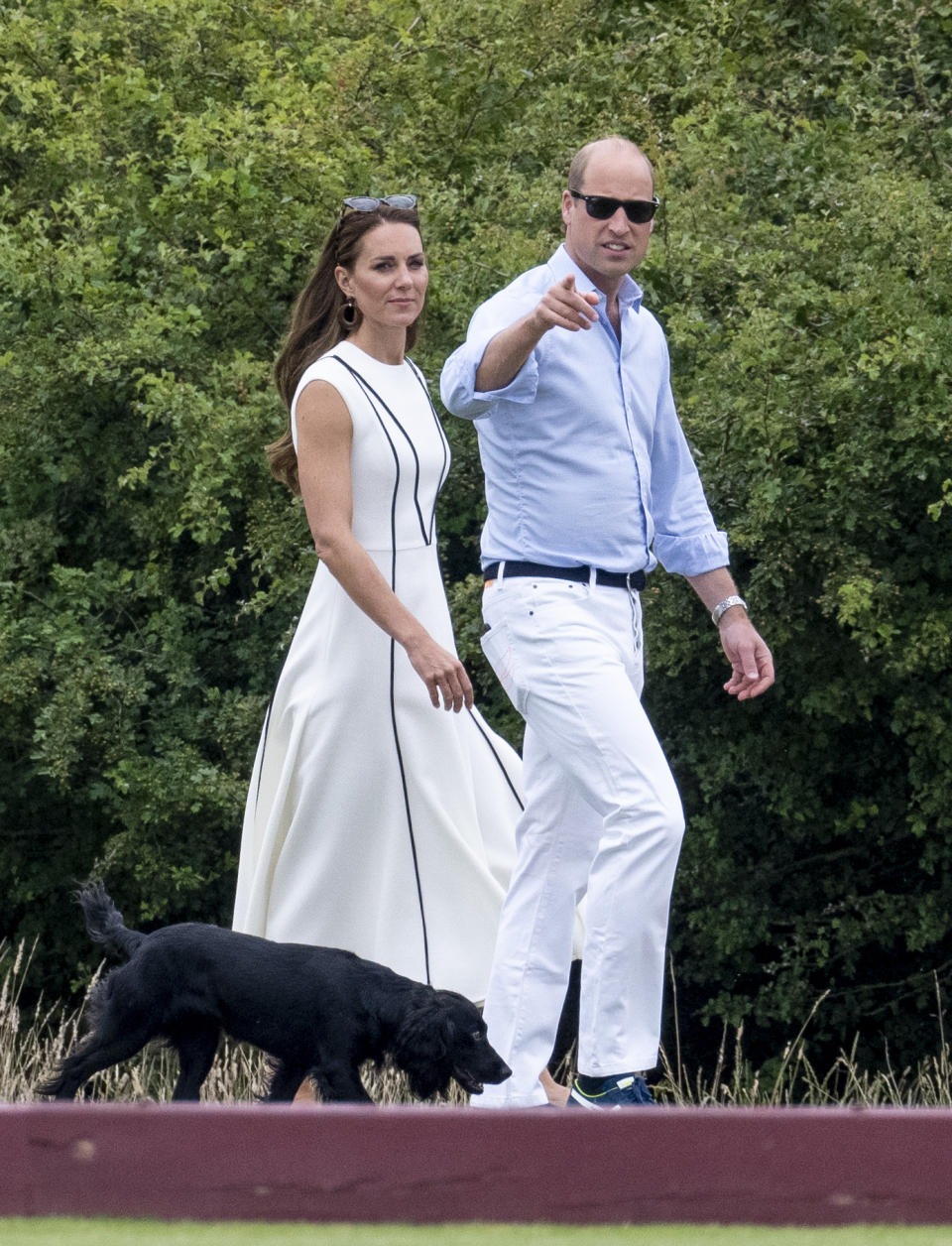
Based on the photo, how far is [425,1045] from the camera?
394cm

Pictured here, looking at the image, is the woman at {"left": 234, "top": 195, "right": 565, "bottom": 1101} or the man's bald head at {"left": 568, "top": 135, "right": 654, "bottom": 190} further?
the woman at {"left": 234, "top": 195, "right": 565, "bottom": 1101}

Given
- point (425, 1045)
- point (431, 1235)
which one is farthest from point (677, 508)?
point (431, 1235)

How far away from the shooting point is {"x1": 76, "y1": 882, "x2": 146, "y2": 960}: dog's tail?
418 centimetres

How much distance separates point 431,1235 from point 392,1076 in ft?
11.2

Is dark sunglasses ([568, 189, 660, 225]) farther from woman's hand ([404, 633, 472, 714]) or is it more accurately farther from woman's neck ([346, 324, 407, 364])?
woman's hand ([404, 633, 472, 714])

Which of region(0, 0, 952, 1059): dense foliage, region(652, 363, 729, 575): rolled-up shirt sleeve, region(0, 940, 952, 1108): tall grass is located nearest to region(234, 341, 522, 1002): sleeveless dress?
region(0, 940, 952, 1108): tall grass

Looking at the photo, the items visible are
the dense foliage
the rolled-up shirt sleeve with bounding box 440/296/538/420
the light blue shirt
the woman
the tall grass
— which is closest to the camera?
the rolled-up shirt sleeve with bounding box 440/296/538/420

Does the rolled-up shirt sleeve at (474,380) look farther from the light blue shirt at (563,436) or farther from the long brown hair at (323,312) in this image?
the long brown hair at (323,312)

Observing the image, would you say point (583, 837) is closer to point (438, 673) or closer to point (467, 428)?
point (438, 673)

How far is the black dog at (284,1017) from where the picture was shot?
13.0 ft

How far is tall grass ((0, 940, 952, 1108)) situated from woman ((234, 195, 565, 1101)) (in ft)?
1.47

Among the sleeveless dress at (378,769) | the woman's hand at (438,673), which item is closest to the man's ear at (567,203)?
the sleeveless dress at (378,769)

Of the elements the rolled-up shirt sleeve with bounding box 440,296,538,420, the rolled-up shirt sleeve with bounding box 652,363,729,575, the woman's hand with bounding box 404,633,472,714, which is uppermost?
the rolled-up shirt sleeve with bounding box 440,296,538,420

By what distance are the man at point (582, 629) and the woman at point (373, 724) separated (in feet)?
0.83
